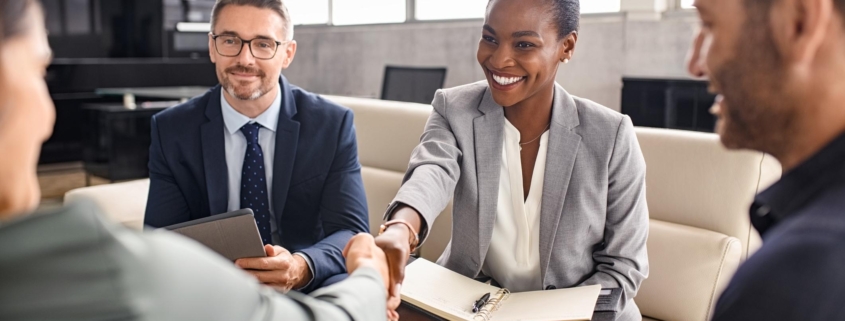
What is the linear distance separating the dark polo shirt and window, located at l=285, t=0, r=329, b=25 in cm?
812

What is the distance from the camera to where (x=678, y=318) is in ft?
6.40

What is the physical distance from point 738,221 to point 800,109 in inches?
50.5

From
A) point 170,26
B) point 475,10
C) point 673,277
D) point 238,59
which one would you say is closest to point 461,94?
point 238,59

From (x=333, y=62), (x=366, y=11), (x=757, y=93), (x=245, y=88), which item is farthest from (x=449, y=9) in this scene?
(x=757, y=93)

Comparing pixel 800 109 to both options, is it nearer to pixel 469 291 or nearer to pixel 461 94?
pixel 469 291

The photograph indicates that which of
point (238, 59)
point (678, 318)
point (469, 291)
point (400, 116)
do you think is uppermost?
point (238, 59)

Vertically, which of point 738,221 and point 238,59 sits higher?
point 238,59

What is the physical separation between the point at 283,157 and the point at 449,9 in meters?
5.48

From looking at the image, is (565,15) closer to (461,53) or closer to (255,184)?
(255,184)

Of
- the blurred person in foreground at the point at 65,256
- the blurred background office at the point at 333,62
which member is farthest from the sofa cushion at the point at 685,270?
the blurred background office at the point at 333,62

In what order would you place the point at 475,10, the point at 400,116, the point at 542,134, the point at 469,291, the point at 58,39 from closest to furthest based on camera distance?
the point at 469,291, the point at 542,134, the point at 400,116, the point at 475,10, the point at 58,39

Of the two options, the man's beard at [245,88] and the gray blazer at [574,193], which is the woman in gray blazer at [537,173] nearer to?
the gray blazer at [574,193]

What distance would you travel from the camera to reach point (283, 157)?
1.94 metres

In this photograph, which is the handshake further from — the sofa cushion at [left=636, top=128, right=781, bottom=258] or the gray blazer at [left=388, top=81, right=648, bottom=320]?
the sofa cushion at [left=636, top=128, right=781, bottom=258]
